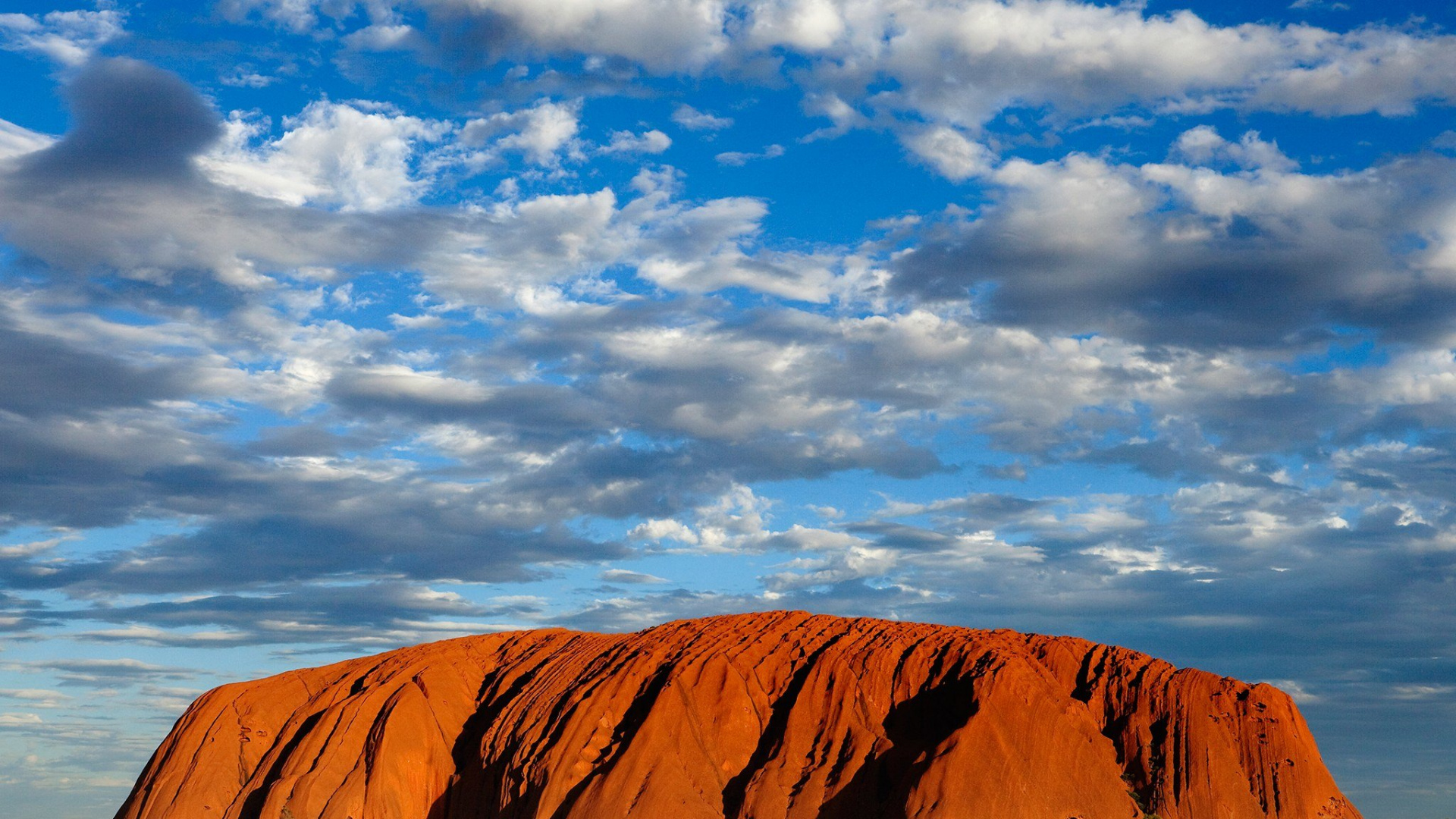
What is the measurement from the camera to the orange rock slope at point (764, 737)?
71.8 meters

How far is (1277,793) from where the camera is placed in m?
75.6

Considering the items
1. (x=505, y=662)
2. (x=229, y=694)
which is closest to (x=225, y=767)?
(x=229, y=694)

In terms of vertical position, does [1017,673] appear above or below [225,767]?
above

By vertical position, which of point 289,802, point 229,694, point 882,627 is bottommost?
point 289,802

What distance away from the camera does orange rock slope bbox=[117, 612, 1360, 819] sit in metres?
71.8

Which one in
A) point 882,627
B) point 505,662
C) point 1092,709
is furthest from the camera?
point 505,662

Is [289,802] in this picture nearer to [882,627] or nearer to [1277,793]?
[882,627]

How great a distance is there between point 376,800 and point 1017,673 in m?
40.3

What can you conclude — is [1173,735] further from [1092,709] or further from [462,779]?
Answer: [462,779]

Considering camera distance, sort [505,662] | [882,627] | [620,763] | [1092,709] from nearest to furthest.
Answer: [620,763] → [1092,709] → [882,627] → [505,662]

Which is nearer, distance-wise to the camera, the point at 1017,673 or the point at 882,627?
the point at 1017,673

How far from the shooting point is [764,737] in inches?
3103

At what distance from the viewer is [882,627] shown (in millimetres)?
87438

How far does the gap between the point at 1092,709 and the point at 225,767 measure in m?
57.7
